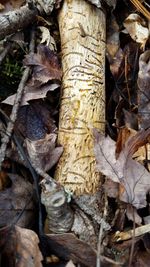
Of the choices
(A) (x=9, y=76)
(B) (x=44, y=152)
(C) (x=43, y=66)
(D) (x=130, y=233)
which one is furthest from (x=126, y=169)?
(A) (x=9, y=76)

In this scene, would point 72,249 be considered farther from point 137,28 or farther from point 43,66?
point 137,28

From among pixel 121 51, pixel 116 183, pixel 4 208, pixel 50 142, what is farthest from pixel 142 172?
pixel 121 51

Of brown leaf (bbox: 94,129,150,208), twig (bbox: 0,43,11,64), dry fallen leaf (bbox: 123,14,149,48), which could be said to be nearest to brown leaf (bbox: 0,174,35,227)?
brown leaf (bbox: 94,129,150,208)

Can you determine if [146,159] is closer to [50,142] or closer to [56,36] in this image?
[50,142]

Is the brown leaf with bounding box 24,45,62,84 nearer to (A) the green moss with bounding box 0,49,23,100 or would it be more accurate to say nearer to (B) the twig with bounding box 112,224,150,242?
(A) the green moss with bounding box 0,49,23,100

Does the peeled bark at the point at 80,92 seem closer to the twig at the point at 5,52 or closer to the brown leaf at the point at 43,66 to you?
the brown leaf at the point at 43,66

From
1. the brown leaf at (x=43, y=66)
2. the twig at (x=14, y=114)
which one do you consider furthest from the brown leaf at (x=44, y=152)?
the brown leaf at (x=43, y=66)
